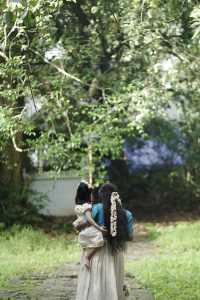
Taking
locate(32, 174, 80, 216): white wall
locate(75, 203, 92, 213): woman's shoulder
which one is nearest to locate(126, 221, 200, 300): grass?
locate(75, 203, 92, 213): woman's shoulder

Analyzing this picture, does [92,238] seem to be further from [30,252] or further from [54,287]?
[30,252]

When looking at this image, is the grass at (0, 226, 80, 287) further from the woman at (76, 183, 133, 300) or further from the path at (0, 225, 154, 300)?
the woman at (76, 183, 133, 300)

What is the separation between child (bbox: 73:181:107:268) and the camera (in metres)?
6.46

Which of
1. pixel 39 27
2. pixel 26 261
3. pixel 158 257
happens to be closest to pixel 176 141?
pixel 158 257

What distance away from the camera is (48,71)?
12.5 meters

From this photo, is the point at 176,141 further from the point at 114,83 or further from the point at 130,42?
the point at 130,42

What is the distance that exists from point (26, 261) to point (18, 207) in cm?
337

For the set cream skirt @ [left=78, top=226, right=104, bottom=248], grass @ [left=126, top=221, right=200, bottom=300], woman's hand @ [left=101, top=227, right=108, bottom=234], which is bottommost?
grass @ [left=126, top=221, right=200, bottom=300]

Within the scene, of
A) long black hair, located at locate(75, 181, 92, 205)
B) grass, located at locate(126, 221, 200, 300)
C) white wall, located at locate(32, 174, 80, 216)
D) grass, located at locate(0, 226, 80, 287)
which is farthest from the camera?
white wall, located at locate(32, 174, 80, 216)

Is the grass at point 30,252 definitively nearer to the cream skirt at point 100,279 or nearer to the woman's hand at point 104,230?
the cream skirt at point 100,279

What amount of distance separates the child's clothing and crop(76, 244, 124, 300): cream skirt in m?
0.14

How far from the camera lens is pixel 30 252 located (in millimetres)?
11875

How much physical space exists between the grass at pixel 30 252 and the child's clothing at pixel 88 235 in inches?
108

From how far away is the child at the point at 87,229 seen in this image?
21.2 feet
